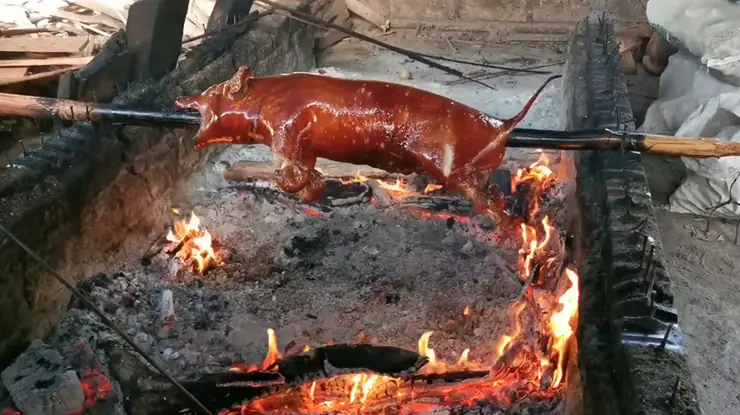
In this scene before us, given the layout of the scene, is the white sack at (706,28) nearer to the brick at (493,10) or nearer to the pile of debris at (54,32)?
the brick at (493,10)

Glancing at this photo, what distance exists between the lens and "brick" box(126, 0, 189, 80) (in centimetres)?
478

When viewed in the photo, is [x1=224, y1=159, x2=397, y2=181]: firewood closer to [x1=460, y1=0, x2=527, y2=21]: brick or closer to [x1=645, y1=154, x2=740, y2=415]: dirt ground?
[x1=645, y1=154, x2=740, y2=415]: dirt ground

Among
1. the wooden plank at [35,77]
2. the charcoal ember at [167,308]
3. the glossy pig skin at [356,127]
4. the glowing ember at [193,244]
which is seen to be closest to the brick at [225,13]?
the wooden plank at [35,77]

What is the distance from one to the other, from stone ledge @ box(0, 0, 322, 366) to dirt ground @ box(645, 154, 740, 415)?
3340 mm

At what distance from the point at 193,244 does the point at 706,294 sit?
3.20 m

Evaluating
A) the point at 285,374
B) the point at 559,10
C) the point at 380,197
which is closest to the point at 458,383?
the point at 285,374

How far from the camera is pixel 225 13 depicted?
19.3ft

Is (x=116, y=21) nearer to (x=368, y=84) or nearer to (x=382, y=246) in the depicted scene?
(x=382, y=246)

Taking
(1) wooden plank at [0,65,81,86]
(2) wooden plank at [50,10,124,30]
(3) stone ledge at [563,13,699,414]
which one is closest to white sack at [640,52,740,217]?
(3) stone ledge at [563,13,699,414]

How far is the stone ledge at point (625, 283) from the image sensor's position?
231 centimetres

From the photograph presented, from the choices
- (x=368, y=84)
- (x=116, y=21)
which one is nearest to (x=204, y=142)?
(x=368, y=84)

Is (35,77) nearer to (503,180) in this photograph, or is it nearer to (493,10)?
(503,180)

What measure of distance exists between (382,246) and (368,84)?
5.11 feet

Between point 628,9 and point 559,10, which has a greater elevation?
point 628,9
